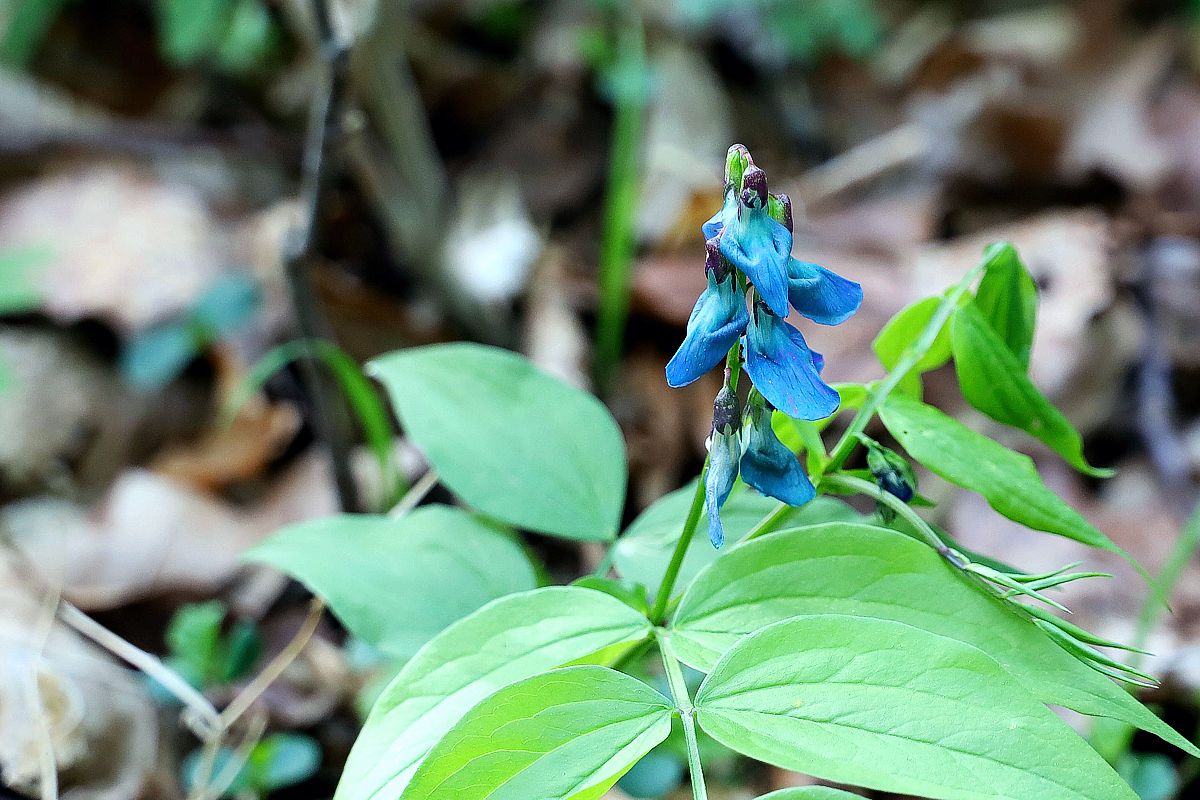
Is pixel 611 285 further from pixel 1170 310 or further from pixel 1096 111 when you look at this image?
pixel 1096 111

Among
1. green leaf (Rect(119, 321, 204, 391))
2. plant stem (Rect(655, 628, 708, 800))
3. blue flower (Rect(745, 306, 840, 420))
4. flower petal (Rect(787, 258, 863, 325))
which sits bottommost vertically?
green leaf (Rect(119, 321, 204, 391))

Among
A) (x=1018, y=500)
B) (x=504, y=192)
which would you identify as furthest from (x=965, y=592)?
(x=504, y=192)

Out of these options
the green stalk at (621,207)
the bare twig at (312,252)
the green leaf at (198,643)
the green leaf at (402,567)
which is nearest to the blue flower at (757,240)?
the green leaf at (402,567)

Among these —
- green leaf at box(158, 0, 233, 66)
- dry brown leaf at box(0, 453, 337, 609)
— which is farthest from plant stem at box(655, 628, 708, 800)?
green leaf at box(158, 0, 233, 66)

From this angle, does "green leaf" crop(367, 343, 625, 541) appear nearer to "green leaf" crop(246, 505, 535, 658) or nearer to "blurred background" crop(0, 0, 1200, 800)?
"green leaf" crop(246, 505, 535, 658)

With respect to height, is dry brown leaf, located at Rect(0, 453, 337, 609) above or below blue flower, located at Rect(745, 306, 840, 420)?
below
